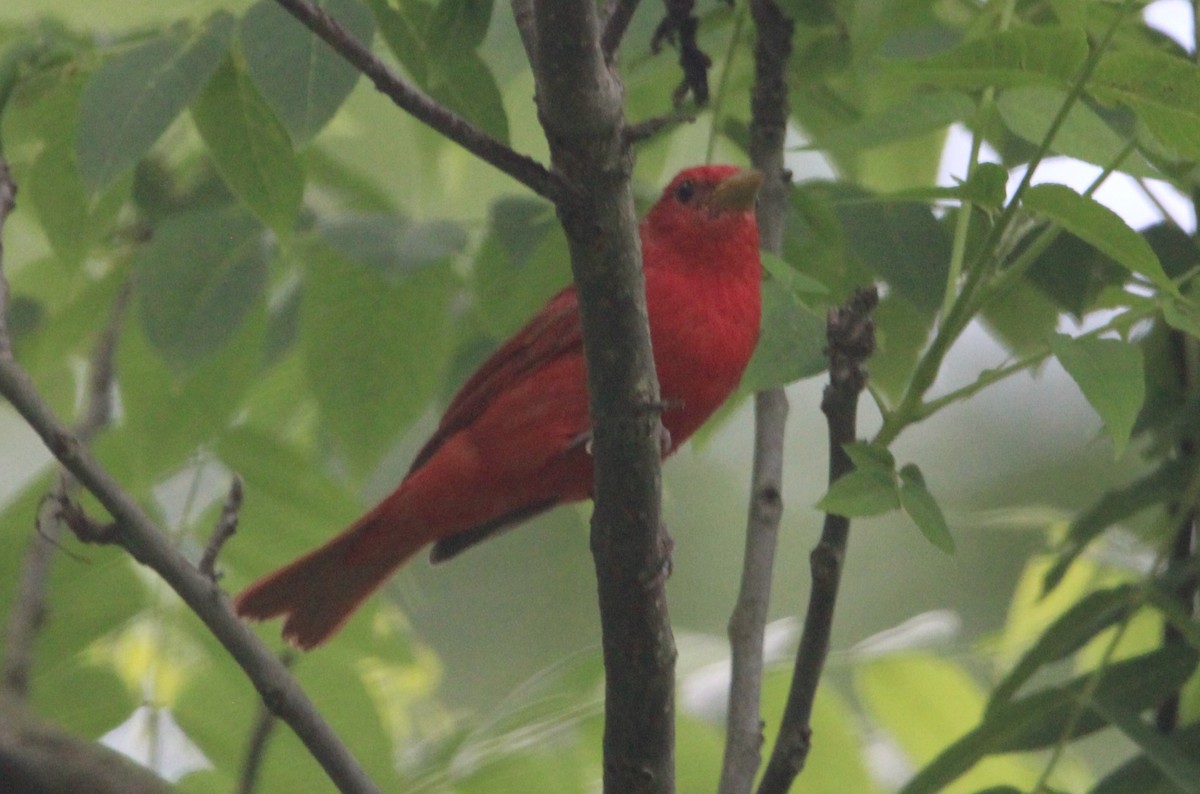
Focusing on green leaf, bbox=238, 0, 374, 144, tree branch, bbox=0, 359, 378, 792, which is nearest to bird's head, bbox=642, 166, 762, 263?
green leaf, bbox=238, 0, 374, 144

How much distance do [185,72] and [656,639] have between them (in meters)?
1.55

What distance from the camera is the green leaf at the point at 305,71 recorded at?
290 cm

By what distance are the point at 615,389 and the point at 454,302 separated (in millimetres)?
1888

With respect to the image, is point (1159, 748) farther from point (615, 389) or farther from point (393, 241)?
point (393, 241)

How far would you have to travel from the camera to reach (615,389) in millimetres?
2457

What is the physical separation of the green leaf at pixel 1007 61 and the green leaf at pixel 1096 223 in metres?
0.21

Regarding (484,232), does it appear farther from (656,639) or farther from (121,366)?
(656,639)

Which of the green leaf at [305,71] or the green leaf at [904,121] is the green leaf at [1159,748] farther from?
the green leaf at [305,71]

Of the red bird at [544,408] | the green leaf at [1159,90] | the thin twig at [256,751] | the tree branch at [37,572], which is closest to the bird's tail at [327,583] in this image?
the red bird at [544,408]

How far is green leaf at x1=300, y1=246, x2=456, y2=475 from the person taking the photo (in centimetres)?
370

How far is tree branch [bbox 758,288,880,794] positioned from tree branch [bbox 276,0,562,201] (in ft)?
1.93

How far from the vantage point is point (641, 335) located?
7.96 ft

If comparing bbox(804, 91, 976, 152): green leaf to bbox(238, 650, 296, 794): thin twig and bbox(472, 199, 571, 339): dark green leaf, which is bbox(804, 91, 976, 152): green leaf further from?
bbox(238, 650, 296, 794): thin twig

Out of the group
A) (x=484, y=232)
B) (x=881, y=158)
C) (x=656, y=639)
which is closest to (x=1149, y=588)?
(x=656, y=639)
